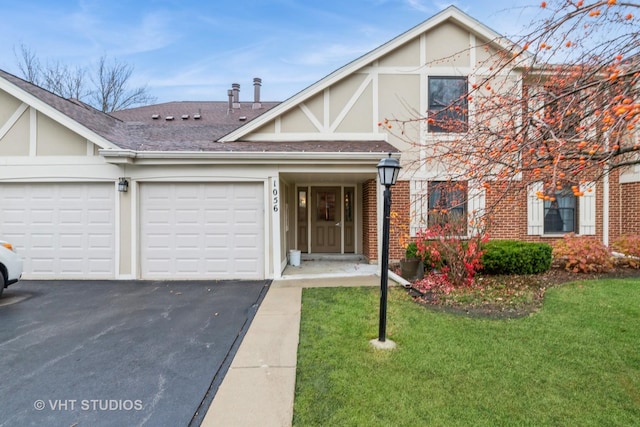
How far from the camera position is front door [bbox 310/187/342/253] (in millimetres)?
10344

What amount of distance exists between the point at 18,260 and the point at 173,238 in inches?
→ 107

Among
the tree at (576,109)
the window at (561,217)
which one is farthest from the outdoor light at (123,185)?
the window at (561,217)

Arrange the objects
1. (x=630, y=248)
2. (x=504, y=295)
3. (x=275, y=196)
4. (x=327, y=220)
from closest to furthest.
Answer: (x=504, y=295)
(x=275, y=196)
(x=630, y=248)
(x=327, y=220)

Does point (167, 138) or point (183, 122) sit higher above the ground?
point (183, 122)

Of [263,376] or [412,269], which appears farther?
[412,269]

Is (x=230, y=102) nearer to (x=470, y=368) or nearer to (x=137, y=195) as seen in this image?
(x=137, y=195)

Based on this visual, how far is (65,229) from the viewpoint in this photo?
746 centimetres

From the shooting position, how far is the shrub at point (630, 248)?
767 centimetres

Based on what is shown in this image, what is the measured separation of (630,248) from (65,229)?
13415mm

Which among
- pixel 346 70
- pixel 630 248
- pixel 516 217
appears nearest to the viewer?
pixel 630 248

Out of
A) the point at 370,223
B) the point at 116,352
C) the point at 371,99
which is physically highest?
the point at 371,99

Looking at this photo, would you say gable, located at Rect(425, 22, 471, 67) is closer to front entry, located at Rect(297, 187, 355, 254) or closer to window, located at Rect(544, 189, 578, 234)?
front entry, located at Rect(297, 187, 355, 254)

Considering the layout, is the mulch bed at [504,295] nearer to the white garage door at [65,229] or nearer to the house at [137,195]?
the house at [137,195]

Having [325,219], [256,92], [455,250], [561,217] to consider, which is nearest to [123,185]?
[325,219]
